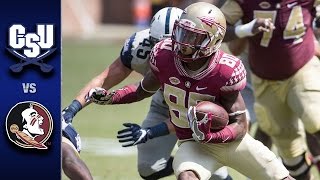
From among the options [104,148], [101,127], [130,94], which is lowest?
[101,127]

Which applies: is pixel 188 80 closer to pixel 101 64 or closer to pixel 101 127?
pixel 101 127

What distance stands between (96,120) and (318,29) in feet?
12.7

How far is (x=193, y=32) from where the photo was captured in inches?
219

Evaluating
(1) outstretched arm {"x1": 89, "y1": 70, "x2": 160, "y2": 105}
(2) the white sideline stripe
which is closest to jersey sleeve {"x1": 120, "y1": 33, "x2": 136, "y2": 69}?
(1) outstretched arm {"x1": 89, "y1": 70, "x2": 160, "y2": 105}

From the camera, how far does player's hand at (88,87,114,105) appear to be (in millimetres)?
5941

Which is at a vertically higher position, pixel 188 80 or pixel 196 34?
pixel 196 34

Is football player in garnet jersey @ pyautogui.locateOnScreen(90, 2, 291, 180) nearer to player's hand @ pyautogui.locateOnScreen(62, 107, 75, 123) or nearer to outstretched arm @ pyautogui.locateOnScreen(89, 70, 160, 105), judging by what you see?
outstretched arm @ pyautogui.locateOnScreen(89, 70, 160, 105)

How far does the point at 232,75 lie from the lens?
557 cm

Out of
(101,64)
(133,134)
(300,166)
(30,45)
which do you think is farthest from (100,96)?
(101,64)

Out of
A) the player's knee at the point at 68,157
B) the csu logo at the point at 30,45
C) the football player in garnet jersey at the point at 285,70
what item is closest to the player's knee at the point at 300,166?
the football player in garnet jersey at the point at 285,70

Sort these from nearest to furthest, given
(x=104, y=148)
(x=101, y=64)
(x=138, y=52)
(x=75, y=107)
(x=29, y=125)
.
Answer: (x=29, y=125)
(x=75, y=107)
(x=138, y=52)
(x=104, y=148)
(x=101, y=64)

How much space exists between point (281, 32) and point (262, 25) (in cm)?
50

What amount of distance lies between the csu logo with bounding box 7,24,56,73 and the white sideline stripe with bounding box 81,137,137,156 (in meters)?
3.73

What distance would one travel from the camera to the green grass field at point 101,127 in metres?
7.96
